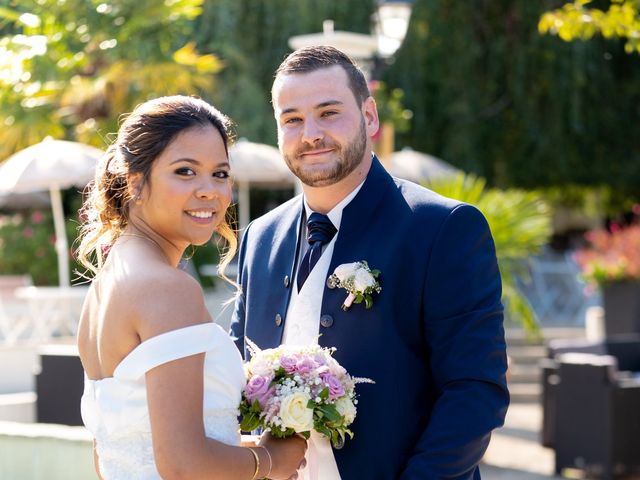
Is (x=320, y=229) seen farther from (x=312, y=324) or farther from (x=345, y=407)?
(x=345, y=407)

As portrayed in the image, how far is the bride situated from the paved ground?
637cm

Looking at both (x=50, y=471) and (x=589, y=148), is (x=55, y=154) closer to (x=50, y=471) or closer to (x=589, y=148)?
(x=50, y=471)

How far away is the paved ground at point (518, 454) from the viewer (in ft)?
29.1

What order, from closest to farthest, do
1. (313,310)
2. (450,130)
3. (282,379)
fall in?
(282,379), (313,310), (450,130)

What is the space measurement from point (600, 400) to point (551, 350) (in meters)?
1.47

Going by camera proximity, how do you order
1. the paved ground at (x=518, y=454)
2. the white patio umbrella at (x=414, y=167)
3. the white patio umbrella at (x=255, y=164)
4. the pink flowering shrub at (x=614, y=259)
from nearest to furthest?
the paved ground at (x=518, y=454) < the pink flowering shrub at (x=614, y=259) < the white patio umbrella at (x=255, y=164) < the white patio umbrella at (x=414, y=167)

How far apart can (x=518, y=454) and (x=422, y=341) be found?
7.15 meters

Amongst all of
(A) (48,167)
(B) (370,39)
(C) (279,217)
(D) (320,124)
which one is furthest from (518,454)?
(D) (320,124)

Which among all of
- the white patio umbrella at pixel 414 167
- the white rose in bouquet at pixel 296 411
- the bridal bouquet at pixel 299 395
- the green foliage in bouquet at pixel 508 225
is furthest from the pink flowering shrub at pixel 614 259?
the white rose in bouquet at pixel 296 411

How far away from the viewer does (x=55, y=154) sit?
12.6 metres

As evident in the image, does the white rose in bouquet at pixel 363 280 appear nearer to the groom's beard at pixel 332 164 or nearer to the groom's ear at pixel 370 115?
the groom's beard at pixel 332 164

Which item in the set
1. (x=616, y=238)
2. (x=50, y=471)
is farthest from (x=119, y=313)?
(x=616, y=238)

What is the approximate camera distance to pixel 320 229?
3.13 metres

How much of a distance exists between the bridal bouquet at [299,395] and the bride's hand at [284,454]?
0.02 m
